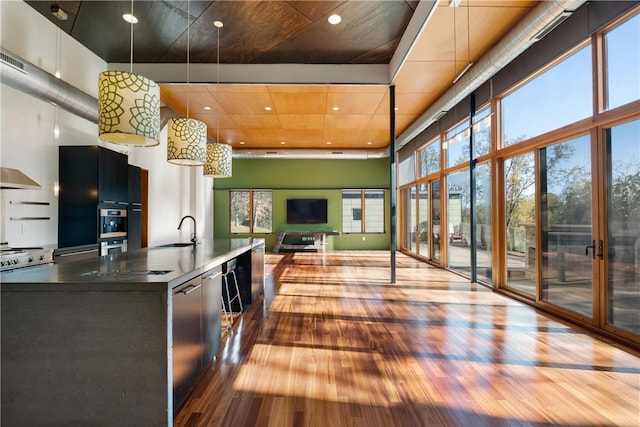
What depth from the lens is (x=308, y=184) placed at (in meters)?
11.3

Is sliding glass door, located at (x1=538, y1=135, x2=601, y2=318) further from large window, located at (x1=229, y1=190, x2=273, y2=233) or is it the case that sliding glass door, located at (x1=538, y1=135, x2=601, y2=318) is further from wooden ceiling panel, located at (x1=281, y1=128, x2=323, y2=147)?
large window, located at (x1=229, y1=190, x2=273, y2=233)

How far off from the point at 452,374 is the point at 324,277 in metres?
4.00

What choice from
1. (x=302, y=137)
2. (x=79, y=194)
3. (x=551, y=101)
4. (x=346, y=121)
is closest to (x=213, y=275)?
(x=79, y=194)

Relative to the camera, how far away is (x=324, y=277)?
20.8 feet

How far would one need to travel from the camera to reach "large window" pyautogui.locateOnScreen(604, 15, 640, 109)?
293 cm

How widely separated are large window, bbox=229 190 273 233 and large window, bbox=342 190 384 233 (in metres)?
2.63

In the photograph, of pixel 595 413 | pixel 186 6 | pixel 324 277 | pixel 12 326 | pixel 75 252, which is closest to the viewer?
pixel 12 326

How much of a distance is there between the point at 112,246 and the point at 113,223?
1.11 ft

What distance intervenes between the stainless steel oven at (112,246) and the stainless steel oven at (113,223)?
7 centimetres

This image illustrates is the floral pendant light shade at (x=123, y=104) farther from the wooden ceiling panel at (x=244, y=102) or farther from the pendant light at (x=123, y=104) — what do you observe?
the wooden ceiling panel at (x=244, y=102)

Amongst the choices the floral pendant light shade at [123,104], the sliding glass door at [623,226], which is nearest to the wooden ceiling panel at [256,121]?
the floral pendant light shade at [123,104]

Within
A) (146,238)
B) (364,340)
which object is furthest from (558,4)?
(146,238)

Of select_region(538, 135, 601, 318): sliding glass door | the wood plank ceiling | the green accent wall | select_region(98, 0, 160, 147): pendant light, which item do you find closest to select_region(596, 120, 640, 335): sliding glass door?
select_region(538, 135, 601, 318): sliding glass door

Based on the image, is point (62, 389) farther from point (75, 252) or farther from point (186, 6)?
point (186, 6)
